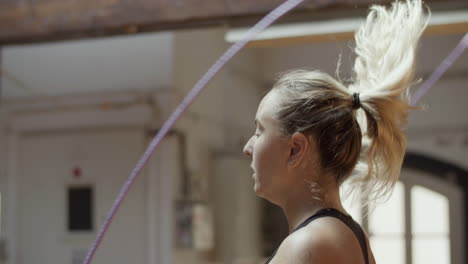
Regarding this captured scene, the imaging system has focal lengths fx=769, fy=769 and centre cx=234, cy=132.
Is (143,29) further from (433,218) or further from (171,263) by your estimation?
(433,218)

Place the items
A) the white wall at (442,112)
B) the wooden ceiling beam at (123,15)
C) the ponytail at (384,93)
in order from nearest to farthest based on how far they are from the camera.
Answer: the ponytail at (384,93), the wooden ceiling beam at (123,15), the white wall at (442,112)

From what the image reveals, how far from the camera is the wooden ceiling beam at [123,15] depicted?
10.6 feet

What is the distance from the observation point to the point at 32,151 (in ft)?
19.1

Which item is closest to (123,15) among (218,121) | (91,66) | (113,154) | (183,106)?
(183,106)

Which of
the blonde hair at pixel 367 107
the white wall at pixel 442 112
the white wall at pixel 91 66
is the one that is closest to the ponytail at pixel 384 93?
the blonde hair at pixel 367 107

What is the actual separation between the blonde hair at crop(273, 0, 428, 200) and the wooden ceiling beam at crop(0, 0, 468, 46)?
138 centimetres

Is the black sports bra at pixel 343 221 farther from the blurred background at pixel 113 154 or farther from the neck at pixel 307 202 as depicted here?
the blurred background at pixel 113 154

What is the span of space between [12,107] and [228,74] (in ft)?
6.79

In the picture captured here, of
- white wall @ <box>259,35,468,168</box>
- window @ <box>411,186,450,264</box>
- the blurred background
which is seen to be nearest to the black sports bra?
the blurred background

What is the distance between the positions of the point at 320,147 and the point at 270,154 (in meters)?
0.10

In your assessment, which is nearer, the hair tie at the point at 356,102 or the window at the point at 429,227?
the hair tie at the point at 356,102

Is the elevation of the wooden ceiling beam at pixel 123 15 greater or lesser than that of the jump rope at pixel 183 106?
greater

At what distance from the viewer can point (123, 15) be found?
354cm

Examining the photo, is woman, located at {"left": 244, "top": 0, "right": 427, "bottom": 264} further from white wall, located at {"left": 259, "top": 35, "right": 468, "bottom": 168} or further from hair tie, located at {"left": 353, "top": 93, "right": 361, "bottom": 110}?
white wall, located at {"left": 259, "top": 35, "right": 468, "bottom": 168}
